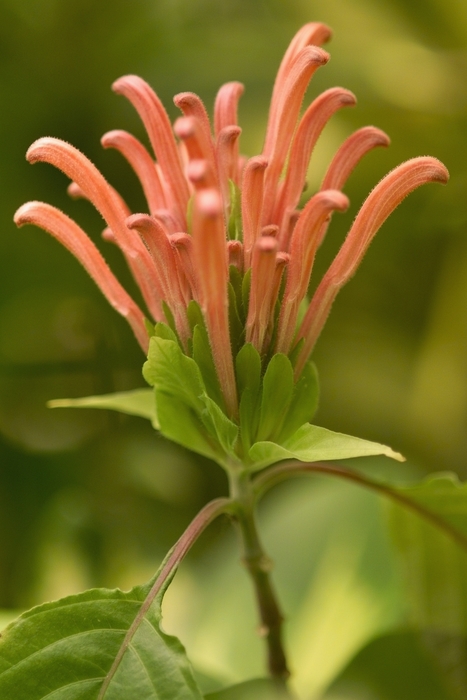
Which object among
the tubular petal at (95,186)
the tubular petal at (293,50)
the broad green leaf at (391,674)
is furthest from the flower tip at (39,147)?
the broad green leaf at (391,674)

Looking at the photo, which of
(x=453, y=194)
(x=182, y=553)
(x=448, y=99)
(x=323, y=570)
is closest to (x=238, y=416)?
(x=182, y=553)

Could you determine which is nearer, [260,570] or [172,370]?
[172,370]

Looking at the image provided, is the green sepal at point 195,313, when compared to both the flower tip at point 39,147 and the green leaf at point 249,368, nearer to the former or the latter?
the green leaf at point 249,368

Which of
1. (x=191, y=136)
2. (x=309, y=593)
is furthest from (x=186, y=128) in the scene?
(x=309, y=593)

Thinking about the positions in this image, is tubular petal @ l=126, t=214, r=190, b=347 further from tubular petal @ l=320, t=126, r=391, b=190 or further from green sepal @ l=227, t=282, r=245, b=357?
tubular petal @ l=320, t=126, r=391, b=190

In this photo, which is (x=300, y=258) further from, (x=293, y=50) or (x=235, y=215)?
(x=293, y=50)

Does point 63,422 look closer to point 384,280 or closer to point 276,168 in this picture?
point 384,280

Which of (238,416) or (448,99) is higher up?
(448,99)
